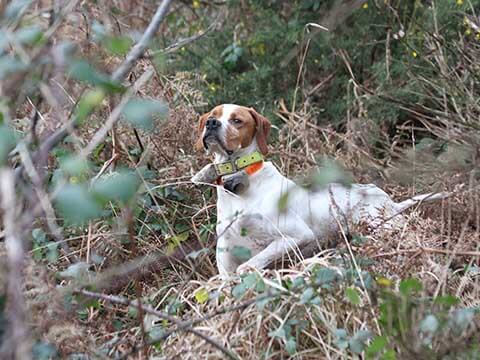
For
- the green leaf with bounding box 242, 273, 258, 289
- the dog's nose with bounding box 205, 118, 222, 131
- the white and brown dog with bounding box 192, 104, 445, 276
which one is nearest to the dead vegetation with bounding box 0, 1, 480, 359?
the green leaf with bounding box 242, 273, 258, 289

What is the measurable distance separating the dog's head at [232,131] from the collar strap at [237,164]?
0.08 meters

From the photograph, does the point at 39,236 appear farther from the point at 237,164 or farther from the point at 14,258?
the point at 14,258

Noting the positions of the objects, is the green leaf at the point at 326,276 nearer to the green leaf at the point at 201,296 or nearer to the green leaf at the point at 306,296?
the green leaf at the point at 306,296

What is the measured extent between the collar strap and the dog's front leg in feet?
1.20

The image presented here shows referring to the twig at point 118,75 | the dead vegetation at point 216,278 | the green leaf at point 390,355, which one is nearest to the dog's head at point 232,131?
the dead vegetation at point 216,278

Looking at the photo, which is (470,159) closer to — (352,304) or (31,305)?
(352,304)

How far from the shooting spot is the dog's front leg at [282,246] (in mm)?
3844

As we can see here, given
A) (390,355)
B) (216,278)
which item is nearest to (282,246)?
(216,278)

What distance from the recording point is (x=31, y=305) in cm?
260

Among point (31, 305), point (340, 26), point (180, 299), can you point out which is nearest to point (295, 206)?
point (180, 299)

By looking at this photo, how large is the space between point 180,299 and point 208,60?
149 inches

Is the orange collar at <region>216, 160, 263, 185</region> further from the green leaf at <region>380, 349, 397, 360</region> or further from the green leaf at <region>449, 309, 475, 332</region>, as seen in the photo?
the green leaf at <region>449, 309, 475, 332</region>

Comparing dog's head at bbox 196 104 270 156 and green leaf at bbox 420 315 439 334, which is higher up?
green leaf at bbox 420 315 439 334

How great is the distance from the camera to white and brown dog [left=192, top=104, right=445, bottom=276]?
155 inches
